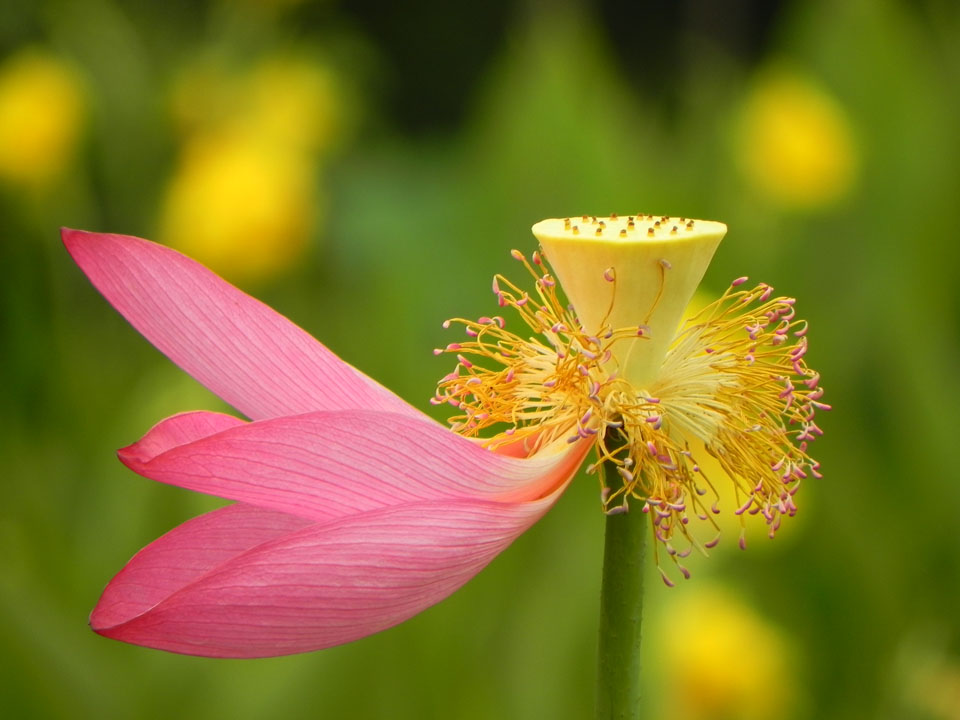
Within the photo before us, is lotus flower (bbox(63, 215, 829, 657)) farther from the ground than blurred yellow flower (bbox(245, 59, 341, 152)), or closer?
closer

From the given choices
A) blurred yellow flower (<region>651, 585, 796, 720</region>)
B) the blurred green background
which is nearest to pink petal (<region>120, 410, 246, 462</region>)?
the blurred green background

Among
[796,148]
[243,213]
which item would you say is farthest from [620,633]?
[796,148]

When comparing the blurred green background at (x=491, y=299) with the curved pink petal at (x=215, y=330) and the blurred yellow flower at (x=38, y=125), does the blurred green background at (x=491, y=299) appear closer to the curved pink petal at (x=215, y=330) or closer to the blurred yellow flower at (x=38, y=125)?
the blurred yellow flower at (x=38, y=125)

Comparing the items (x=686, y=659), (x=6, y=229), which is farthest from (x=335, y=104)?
(x=686, y=659)

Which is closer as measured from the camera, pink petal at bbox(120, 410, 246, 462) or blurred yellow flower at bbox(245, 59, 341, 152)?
pink petal at bbox(120, 410, 246, 462)

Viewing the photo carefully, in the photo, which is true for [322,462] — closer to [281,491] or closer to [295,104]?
[281,491]

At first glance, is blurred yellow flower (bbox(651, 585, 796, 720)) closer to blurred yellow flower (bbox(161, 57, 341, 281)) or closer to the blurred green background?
the blurred green background

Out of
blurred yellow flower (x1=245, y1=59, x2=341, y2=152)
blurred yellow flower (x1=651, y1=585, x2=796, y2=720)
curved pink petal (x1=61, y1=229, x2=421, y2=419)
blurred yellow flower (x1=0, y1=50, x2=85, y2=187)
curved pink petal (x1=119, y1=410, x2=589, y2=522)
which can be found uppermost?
blurred yellow flower (x1=245, y1=59, x2=341, y2=152)
